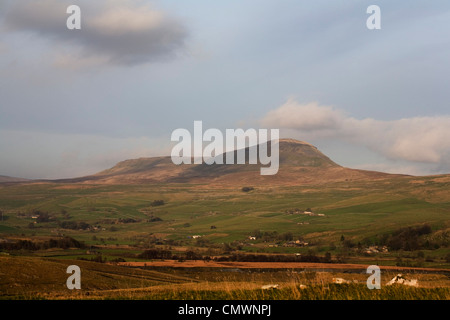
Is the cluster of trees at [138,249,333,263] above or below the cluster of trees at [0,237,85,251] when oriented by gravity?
below

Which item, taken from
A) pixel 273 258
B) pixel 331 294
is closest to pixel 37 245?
pixel 273 258

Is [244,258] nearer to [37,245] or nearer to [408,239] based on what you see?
[37,245]

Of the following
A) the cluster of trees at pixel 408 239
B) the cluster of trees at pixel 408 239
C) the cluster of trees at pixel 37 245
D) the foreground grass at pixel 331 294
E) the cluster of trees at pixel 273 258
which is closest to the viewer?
the foreground grass at pixel 331 294

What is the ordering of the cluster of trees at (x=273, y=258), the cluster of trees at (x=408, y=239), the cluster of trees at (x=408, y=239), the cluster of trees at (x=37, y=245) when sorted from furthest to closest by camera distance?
1. the cluster of trees at (x=408, y=239)
2. the cluster of trees at (x=408, y=239)
3. the cluster of trees at (x=273, y=258)
4. the cluster of trees at (x=37, y=245)

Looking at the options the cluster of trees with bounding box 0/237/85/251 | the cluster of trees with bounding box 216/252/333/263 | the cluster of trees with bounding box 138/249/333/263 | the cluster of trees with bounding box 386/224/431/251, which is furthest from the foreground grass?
the cluster of trees with bounding box 386/224/431/251

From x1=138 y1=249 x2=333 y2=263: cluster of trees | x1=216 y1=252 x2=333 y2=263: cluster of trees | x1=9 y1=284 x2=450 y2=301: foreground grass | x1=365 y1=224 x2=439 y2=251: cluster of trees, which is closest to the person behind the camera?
x1=9 y1=284 x2=450 y2=301: foreground grass

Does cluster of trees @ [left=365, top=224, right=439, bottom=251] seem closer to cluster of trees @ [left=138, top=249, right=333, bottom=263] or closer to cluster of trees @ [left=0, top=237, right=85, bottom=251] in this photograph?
cluster of trees @ [left=138, top=249, right=333, bottom=263]

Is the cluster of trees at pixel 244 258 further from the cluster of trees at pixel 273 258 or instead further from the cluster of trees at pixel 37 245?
the cluster of trees at pixel 37 245

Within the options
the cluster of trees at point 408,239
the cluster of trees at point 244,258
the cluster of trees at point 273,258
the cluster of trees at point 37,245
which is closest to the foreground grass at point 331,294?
the cluster of trees at point 244,258

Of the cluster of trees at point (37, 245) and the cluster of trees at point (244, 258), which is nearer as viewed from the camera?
the cluster of trees at point (37, 245)
